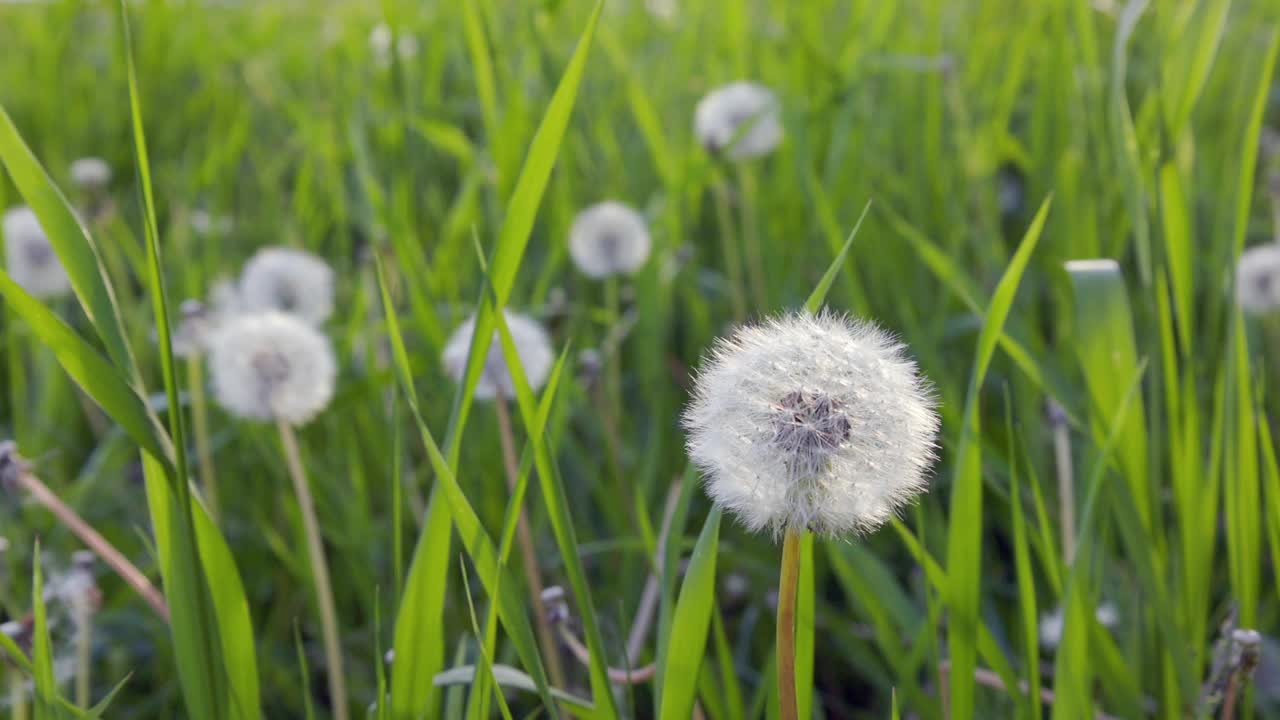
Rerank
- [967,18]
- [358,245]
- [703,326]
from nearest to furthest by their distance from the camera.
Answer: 1. [703,326]
2. [358,245]
3. [967,18]

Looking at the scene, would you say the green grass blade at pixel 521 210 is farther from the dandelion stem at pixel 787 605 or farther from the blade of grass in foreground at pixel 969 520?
the blade of grass in foreground at pixel 969 520

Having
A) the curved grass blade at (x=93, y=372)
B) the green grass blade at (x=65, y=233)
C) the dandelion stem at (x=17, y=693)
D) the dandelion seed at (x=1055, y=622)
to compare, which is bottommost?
the dandelion seed at (x=1055, y=622)

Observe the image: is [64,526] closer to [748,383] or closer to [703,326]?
[703,326]

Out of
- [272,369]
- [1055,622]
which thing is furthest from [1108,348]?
[272,369]

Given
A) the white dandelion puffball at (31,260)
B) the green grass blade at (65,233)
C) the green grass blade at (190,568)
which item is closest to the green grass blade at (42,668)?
the green grass blade at (190,568)

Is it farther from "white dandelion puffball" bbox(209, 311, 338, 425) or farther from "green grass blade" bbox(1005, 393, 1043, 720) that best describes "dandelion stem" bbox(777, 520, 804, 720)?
"white dandelion puffball" bbox(209, 311, 338, 425)

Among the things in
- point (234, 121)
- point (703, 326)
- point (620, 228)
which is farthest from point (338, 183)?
point (234, 121)

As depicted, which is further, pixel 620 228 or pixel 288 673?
pixel 620 228
